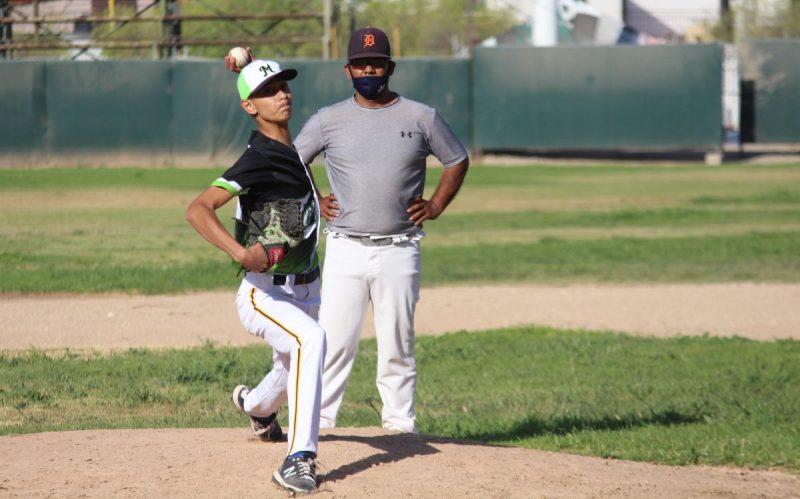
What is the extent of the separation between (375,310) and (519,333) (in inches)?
176

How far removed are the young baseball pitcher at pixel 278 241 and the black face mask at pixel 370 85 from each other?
0.96 metres

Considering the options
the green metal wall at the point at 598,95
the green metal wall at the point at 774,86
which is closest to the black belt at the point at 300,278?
the green metal wall at the point at 598,95

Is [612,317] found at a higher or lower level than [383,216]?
lower

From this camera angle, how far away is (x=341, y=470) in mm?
5203

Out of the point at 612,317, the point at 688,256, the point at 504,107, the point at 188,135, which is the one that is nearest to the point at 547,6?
the point at 504,107

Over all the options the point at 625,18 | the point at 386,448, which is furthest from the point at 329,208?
the point at 625,18

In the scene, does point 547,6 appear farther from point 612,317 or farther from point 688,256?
point 612,317

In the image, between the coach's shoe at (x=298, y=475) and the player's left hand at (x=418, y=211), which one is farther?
the player's left hand at (x=418, y=211)

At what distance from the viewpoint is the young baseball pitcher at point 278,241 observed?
4965mm

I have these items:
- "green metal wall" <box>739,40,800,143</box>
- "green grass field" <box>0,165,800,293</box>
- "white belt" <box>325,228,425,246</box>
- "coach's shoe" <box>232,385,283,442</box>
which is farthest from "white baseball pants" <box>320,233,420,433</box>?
"green metal wall" <box>739,40,800,143</box>

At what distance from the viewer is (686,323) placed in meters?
11.4

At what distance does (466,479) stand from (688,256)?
10924 mm

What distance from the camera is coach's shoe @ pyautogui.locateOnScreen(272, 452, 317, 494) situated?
15.7ft

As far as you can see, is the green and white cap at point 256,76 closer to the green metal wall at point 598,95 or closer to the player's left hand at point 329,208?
the player's left hand at point 329,208
